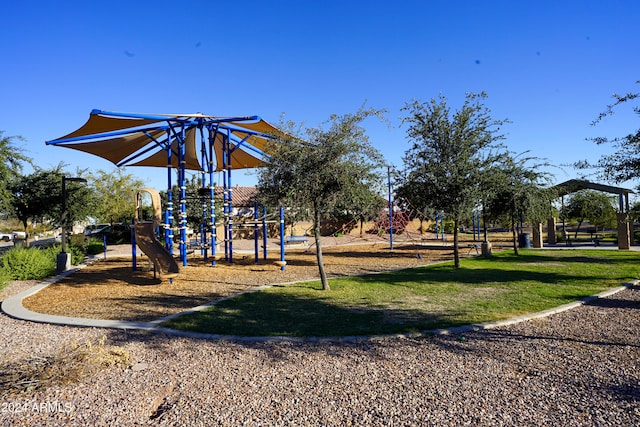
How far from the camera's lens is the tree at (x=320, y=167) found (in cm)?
878

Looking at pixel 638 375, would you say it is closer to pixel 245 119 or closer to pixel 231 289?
pixel 231 289

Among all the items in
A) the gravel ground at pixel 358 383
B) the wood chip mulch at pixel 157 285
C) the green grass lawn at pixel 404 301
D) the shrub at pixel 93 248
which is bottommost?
the gravel ground at pixel 358 383

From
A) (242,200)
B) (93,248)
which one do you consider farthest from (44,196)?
(242,200)

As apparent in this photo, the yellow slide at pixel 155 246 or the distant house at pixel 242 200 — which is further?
the distant house at pixel 242 200

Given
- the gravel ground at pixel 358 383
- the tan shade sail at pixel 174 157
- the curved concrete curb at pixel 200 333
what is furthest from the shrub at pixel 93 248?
the gravel ground at pixel 358 383

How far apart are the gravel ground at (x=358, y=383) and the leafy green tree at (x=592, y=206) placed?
2367cm

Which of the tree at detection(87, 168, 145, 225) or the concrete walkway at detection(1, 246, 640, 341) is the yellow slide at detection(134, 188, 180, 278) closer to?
the concrete walkway at detection(1, 246, 640, 341)

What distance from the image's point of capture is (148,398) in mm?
3824

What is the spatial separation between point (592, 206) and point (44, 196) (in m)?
32.4

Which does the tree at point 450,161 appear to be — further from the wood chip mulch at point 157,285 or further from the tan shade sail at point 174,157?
the tan shade sail at point 174,157

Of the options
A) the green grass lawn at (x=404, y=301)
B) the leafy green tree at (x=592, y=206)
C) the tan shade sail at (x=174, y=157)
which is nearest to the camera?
the green grass lawn at (x=404, y=301)

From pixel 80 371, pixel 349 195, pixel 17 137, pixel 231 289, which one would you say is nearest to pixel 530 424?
pixel 80 371

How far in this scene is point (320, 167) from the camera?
8773mm

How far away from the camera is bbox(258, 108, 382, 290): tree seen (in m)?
8.78
